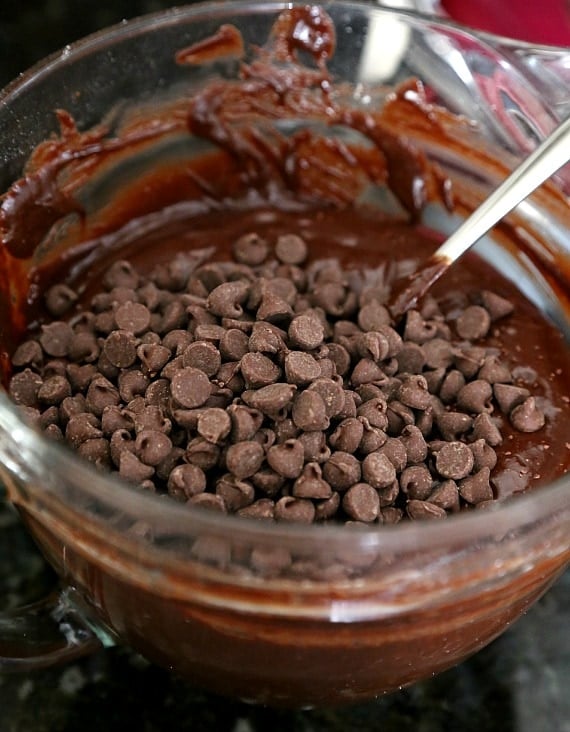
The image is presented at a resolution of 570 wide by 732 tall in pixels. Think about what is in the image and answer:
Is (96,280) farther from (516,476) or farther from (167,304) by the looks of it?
(516,476)

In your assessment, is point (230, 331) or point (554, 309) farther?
point (554, 309)

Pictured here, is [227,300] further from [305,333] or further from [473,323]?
[473,323]

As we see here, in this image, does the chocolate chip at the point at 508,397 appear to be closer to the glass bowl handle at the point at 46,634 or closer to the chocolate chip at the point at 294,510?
the chocolate chip at the point at 294,510

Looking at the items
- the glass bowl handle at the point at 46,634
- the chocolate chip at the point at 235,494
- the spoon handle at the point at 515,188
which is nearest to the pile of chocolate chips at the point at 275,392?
the chocolate chip at the point at 235,494

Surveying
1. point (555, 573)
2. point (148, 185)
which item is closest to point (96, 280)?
point (148, 185)

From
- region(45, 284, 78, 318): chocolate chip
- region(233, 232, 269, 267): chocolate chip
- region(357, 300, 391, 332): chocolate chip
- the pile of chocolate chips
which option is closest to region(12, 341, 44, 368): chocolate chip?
the pile of chocolate chips

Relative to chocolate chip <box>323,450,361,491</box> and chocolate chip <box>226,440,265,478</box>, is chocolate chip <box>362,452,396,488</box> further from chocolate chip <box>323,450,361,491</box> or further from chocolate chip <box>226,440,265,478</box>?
chocolate chip <box>226,440,265,478</box>

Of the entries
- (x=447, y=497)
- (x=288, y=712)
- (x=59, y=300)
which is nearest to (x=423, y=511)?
(x=447, y=497)
